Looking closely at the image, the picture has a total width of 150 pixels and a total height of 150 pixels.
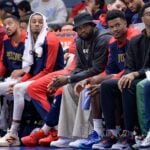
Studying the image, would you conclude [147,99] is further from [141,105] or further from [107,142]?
[107,142]

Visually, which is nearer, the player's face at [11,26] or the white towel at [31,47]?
the white towel at [31,47]

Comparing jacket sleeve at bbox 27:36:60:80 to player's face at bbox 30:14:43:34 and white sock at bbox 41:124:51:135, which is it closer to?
player's face at bbox 30:14:43:34

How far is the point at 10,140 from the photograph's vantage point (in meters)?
10.4

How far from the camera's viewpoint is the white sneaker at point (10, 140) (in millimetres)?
10297

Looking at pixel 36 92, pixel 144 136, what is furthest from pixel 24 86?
pixel 144 136

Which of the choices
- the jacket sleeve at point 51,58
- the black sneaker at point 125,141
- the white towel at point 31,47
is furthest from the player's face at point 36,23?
the black sneaker at point 125,141

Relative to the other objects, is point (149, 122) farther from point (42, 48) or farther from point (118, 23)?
point (42, 48)

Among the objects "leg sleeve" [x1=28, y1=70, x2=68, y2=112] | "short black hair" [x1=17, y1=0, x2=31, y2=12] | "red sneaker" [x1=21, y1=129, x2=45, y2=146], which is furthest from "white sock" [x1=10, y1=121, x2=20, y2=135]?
"short black hair" [x1=17, y1=0, x2=31, y2=12]

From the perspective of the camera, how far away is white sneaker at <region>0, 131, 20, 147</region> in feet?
33.8

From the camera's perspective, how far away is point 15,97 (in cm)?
1054

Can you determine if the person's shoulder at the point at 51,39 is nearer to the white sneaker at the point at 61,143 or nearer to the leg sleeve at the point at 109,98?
the white sneaker at the point at 61,143

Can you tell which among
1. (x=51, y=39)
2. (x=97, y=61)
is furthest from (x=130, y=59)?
(x=51, y=39)

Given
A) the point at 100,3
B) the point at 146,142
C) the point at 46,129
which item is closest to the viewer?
the point at 146,142

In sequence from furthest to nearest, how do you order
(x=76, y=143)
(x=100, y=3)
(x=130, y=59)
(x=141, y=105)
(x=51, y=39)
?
1. (x=100, y=3)
2. (x=51, y=39)
3. (x=76, y=143)
4. (x=130, y=59)
5. (x=141, y=105)
